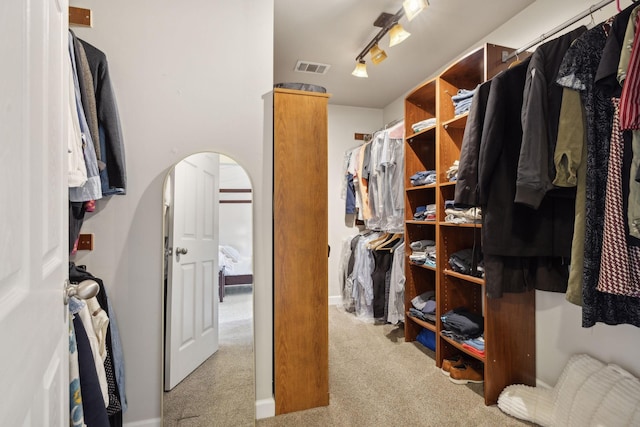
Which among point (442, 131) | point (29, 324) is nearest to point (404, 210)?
point (442, 131)

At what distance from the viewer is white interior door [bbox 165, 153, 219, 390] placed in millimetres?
1607

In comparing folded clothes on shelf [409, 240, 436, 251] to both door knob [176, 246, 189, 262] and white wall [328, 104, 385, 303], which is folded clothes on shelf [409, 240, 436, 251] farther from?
door knob [176, 246, 189, 262]

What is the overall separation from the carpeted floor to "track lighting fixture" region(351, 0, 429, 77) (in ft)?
6.85

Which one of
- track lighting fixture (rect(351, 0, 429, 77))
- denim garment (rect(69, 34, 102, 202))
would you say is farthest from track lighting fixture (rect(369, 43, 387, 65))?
denim garment (rect(69, 34, 102, 202))

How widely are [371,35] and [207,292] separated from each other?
2281mm

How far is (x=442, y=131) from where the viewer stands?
233 centimetres

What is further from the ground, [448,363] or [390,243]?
[390,243]

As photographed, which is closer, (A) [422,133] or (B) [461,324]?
(B) [461,324]

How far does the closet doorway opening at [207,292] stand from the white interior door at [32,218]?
90cm

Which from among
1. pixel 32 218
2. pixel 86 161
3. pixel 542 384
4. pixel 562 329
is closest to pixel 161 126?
pixel 86 161

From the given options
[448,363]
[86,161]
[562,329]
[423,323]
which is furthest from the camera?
[423,323]

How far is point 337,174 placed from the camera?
3963 mm

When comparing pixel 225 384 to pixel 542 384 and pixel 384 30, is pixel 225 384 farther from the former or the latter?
pixel 384 30

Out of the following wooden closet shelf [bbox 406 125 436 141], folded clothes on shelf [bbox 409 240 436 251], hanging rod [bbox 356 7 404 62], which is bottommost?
folded clothes on shelf [bbox 409 240 436 251]
